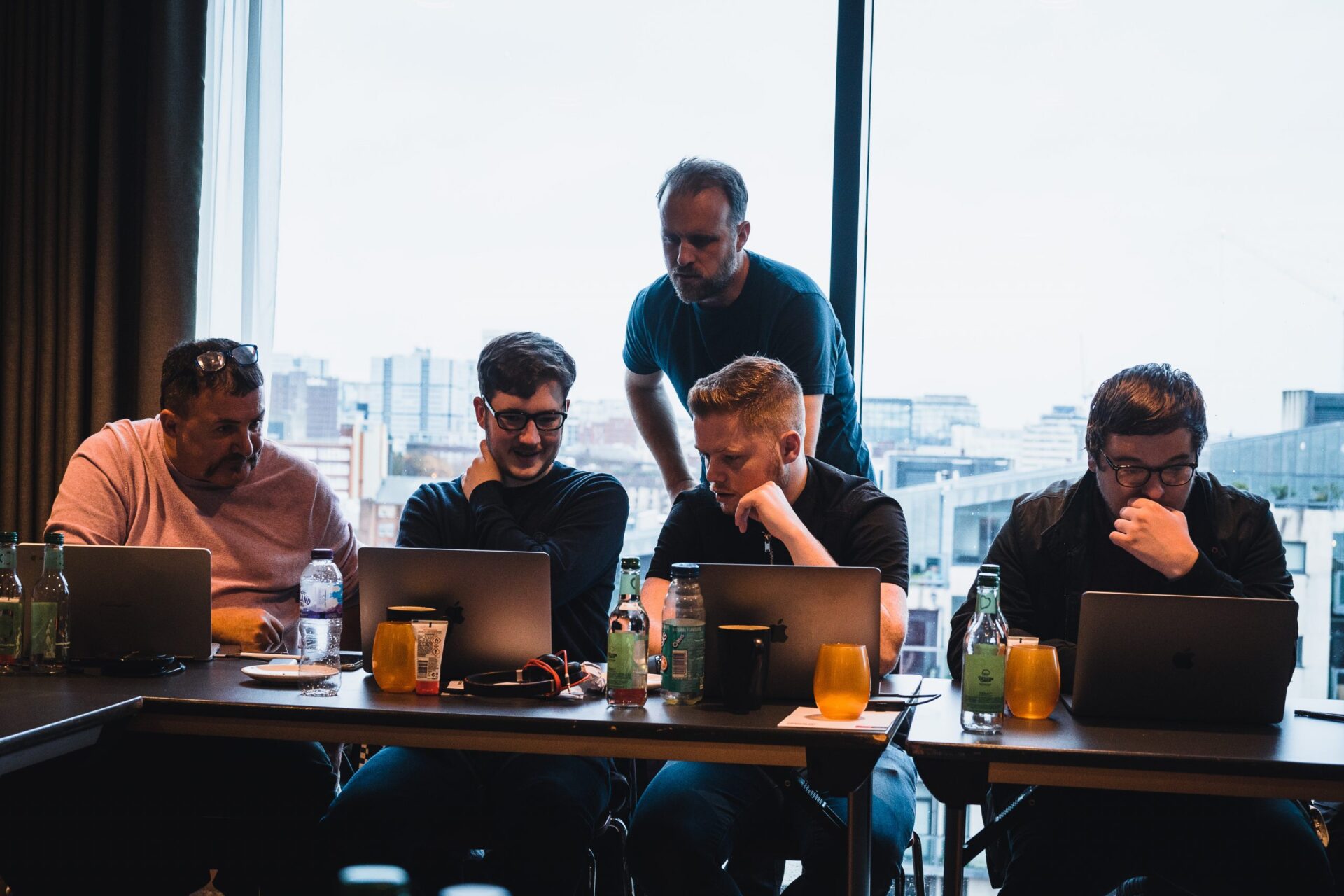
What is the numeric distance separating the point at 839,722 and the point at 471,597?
663mm

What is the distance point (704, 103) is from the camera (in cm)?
341

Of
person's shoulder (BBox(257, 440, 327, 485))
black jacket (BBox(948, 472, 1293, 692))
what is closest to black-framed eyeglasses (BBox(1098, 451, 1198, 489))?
black jacket (BBox(948, 472, 1293, 692))

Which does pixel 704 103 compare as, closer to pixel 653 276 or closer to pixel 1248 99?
pixel 653 276

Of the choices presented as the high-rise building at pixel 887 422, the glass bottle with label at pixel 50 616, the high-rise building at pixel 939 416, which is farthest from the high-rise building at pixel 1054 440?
the glass bottle with label at pixel 50 616

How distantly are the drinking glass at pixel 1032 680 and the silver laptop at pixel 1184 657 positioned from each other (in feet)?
0.14

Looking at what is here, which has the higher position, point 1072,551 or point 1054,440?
point 1054,440

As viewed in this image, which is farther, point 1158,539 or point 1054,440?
point 1054,440

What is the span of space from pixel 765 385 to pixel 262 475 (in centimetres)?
120

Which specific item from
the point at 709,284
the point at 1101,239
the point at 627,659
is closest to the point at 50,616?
the point at 627,659

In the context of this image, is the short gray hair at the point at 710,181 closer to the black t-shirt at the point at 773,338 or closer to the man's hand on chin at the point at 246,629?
the black t-shirt at the point at 773,338

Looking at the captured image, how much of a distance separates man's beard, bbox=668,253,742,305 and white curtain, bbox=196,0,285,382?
1.40m

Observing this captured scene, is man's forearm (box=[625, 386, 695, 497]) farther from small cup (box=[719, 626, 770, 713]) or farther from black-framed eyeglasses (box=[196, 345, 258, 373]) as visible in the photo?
small cup (box=[719, 626, 770, 713])

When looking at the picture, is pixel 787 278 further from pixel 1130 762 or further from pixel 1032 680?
pixel 1130 762

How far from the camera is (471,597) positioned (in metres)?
1.99
